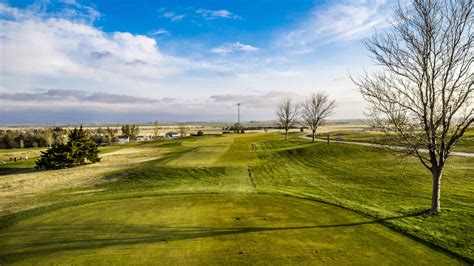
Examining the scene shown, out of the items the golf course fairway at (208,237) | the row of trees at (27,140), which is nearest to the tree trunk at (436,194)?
the golf course fairway at (208,237)

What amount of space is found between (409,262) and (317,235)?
2.44 meters

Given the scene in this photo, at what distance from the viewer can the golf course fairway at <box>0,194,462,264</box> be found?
7.52m

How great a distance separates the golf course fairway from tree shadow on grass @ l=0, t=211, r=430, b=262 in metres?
0.03

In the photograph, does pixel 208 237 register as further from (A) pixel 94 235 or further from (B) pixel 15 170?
(B) pixel 15 170

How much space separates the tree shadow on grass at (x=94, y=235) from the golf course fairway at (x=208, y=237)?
26 millimetres

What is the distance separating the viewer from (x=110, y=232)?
9469 millimetres

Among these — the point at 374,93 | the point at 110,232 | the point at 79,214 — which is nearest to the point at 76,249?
the point at 110,232

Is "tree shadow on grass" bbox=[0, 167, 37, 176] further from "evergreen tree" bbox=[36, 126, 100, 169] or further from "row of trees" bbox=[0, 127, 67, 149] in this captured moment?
"row of trees" bbox=[0, 127, 67, 149]

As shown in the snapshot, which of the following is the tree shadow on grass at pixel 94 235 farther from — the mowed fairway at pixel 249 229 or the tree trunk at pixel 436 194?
the tree trunk at pixel 436 194

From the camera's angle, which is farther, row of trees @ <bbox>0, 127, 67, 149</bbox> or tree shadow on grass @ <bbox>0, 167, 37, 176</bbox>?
row of trees @ <bbox>0, 127, 67, 149</bbox>

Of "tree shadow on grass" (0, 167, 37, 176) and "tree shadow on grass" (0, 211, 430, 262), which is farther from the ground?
"tree shadow on grass" (0, 211, 430, 262)

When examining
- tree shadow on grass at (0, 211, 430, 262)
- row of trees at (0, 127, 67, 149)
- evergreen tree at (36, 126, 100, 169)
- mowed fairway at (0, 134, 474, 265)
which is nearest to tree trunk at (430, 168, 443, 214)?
mowed fairway at (0, 134, 474, 265)

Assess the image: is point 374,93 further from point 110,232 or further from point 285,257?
point 110,232

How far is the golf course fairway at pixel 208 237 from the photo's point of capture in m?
7.52
